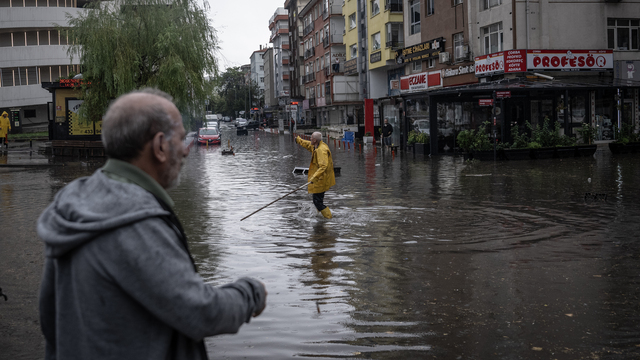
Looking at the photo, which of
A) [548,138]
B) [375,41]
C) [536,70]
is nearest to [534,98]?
[536,70]

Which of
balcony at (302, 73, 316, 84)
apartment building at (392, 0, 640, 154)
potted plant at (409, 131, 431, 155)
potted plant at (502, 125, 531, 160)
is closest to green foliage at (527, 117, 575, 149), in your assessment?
potted plant at (502, 125, 531, 160)

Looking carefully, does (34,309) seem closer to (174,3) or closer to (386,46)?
(174,3)

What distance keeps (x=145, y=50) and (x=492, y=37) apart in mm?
16207

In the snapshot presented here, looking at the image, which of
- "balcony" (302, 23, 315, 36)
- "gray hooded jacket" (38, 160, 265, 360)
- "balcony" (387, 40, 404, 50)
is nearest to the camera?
"gray hooded jacket" (38, 160, 265, 360)

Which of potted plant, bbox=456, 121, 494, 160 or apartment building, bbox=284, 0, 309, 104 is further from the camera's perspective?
apartment building, bbox=284, 0, 309, 104

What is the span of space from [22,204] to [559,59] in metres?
24.2

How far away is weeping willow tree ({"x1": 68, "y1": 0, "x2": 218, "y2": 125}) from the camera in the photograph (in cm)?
2798

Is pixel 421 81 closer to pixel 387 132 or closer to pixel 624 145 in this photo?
pixel 387 132

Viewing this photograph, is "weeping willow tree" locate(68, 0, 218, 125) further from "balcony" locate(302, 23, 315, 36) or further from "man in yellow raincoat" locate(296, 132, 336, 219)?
"balcony" locate(302, 23, 315, 36)

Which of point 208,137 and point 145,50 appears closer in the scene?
point 145,50

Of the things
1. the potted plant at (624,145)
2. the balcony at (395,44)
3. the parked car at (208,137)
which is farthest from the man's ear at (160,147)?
the parked car at (208,137)

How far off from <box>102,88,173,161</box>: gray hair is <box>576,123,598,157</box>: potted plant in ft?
82.9

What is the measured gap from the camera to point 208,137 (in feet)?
158

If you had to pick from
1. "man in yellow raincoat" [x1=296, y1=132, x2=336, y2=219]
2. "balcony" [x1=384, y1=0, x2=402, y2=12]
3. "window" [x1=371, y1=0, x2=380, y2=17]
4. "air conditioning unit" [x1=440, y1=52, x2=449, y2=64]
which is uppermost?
"window" [x1=371, y1=0, x2=380, y2=17]
